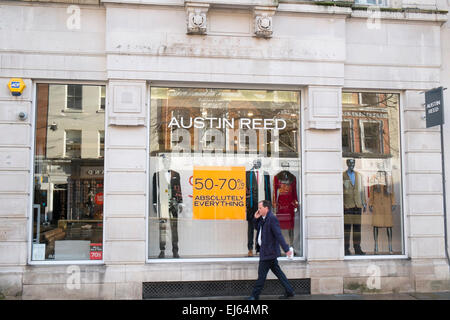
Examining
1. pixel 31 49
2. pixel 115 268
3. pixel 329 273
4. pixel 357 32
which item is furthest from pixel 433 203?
pixel 31 49

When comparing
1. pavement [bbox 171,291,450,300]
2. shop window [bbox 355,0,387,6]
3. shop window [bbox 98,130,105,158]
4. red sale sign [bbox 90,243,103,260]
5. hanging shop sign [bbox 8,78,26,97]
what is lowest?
pavement [bbox 171,291,450,300]

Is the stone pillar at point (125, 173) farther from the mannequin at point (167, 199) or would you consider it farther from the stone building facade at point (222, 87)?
the mannequin at point (167, 199)

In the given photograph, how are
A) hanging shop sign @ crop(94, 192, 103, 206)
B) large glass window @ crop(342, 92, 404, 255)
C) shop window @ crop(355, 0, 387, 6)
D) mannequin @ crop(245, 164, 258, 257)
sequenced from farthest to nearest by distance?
shop window @ crop(355, 0, 387, 6)
large glass window @ crop(342, 92, 404, 255)
mannequin @ crop(245, 164, 258, 257)
hanging shop sign @ crop(94, 192, 103, 206)

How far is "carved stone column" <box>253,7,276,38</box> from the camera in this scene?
864 centimetres

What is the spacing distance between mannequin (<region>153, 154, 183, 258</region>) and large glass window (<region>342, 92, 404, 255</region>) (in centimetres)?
392

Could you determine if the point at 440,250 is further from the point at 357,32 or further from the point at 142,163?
the point at 142,163

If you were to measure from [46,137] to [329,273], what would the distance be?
6834 mm

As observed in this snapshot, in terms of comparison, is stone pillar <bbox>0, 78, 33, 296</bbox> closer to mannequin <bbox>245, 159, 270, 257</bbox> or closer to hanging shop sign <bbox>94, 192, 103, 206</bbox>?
hanging shop sign <bbox>94, 192, 103, 206</bbox>

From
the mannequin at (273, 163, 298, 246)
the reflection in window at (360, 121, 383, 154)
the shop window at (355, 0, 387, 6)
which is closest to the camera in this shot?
the mannequin at (273, 163, 298, 246)

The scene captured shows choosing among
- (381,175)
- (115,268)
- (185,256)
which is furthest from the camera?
(381,175)

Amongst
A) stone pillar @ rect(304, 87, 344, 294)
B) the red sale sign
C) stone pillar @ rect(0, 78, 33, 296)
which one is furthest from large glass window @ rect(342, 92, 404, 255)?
stone pillar @ rect(0, 78, 33, 296)

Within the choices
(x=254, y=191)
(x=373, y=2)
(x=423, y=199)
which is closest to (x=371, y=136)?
(x=423, y=199)

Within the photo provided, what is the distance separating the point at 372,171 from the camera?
9500 mm

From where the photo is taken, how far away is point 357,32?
919 cm
